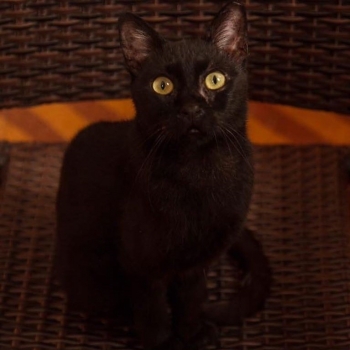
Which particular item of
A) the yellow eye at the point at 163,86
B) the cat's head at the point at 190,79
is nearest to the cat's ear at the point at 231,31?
the cat's head at the point at 190,79

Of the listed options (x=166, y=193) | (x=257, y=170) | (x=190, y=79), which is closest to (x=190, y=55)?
(x=190, y=79)

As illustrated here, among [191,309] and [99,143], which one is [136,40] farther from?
[191,309]

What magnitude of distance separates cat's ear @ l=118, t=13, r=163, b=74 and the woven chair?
0.85ft

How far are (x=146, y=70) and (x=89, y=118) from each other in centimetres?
80

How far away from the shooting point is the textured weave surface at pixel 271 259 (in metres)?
0.95

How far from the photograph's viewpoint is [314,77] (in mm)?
1107

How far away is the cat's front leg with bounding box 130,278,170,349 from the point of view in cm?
92

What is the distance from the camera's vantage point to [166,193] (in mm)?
822

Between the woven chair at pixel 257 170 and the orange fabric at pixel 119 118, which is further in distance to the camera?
the orange fabric at pixel 119 118

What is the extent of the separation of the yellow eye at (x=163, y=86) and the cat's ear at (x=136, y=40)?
0.06 meters

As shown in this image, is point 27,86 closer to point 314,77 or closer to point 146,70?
point 146,70

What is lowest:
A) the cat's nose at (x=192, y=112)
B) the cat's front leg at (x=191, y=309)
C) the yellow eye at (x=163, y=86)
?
the cat's front leg at (x=191, y=309)

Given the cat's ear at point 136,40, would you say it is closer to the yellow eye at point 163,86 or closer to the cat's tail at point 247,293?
the yellow eye at point 163,86

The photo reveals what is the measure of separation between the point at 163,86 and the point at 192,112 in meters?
0.07
